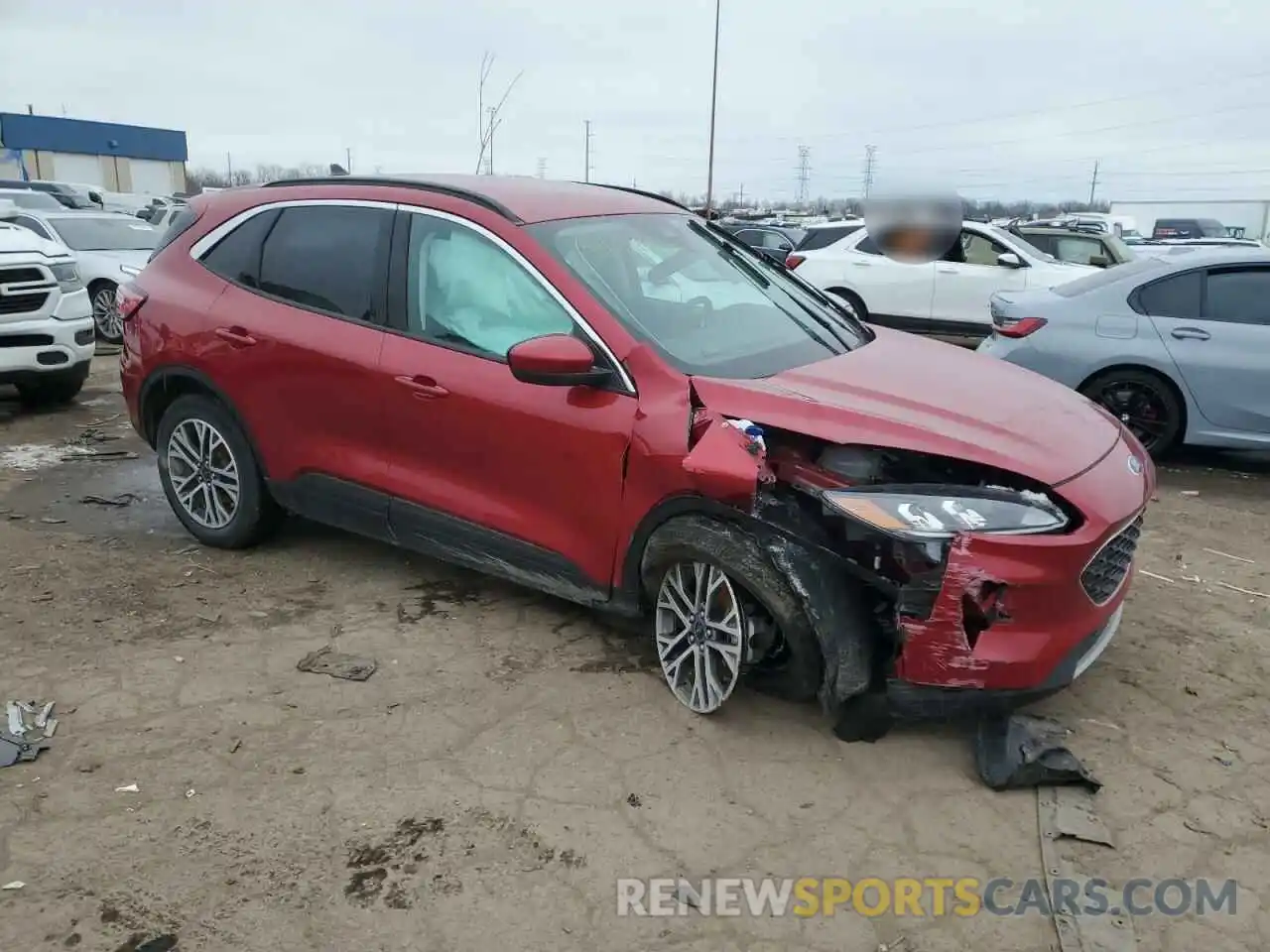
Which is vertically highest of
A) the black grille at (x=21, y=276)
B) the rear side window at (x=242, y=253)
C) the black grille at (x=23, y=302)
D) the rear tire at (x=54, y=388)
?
the rear side window at (x=242, y=253)

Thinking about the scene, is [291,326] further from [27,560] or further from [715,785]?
[715,785]

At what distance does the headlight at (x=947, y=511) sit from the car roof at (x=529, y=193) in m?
1.79

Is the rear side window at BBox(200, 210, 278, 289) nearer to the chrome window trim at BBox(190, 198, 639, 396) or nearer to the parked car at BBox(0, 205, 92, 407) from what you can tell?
the chrome window trim at BBox(190, 198, 639, 396)

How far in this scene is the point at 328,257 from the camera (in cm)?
440

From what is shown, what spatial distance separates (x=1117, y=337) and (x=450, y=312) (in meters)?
4.78

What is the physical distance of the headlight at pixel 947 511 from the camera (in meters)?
2.94

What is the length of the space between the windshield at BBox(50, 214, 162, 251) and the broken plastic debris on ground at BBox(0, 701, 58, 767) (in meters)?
9.77

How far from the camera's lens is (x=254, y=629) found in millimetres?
4176

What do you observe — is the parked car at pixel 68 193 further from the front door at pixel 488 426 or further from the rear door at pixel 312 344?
the front door at pixel 488 426

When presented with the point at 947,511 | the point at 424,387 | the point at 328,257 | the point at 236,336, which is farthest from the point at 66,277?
the point at 947,511

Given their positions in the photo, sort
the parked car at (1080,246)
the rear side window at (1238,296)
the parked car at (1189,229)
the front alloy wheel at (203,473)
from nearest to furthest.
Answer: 1. the front alloy wheel at (203,473)
2. the rear side window at (1238,296)
3. the parked car at (1080,246)
4. the parked car at (1189,229)

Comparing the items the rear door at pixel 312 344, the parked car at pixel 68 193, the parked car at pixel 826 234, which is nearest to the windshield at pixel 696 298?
the rear door at pixel 312 344

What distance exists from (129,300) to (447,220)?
2.03m

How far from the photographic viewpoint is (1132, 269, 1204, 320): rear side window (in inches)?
260
